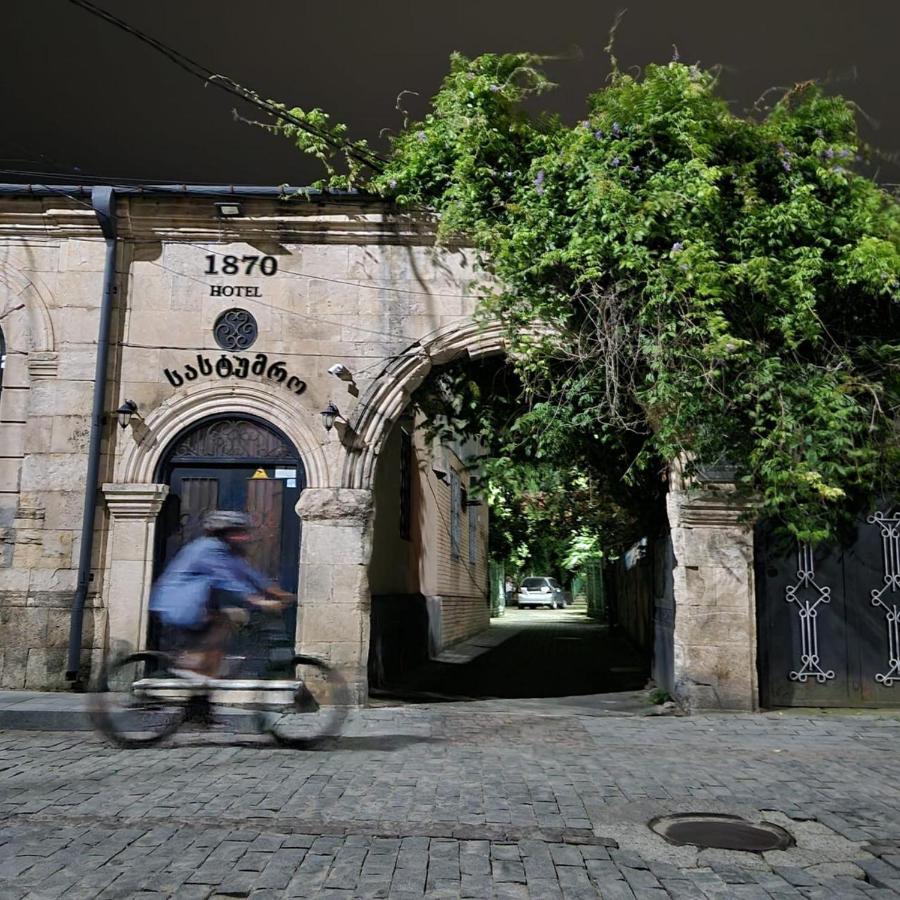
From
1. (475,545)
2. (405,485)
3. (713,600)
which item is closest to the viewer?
(713,600)

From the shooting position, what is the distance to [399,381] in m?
10.4

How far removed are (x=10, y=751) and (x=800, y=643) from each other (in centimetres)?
757

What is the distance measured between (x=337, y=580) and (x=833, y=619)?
525 cm

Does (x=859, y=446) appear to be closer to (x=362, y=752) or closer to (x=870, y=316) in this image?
(x=870, y=316)

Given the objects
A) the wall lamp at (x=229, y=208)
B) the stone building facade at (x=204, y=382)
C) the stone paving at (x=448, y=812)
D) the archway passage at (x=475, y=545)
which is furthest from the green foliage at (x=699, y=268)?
the stone paving at (x=448, y=812)

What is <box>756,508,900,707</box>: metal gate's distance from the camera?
9781 mm

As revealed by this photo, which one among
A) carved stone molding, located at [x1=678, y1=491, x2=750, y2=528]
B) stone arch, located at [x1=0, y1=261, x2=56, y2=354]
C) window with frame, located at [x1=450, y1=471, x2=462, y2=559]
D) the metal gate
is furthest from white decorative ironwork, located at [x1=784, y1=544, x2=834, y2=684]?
→ window with frame, located at [x1=450, y1=471, x2=462, y2=559]

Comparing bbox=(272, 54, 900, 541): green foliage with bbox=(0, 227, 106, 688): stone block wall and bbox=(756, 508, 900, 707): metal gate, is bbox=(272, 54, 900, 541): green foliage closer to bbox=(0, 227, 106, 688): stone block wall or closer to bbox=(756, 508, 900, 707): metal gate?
bbox=(756, 508, 900, 707): metal gate

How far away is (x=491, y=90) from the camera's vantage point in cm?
1007

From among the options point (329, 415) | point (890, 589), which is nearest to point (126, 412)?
point (329, 415)

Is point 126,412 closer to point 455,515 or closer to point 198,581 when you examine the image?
point 198,581

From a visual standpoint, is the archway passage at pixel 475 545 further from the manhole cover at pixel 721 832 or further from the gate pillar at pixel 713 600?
the manhole cover at pixel 721 832

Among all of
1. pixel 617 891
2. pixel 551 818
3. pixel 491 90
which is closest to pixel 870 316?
pixel 491 90

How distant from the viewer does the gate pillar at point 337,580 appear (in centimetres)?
985
